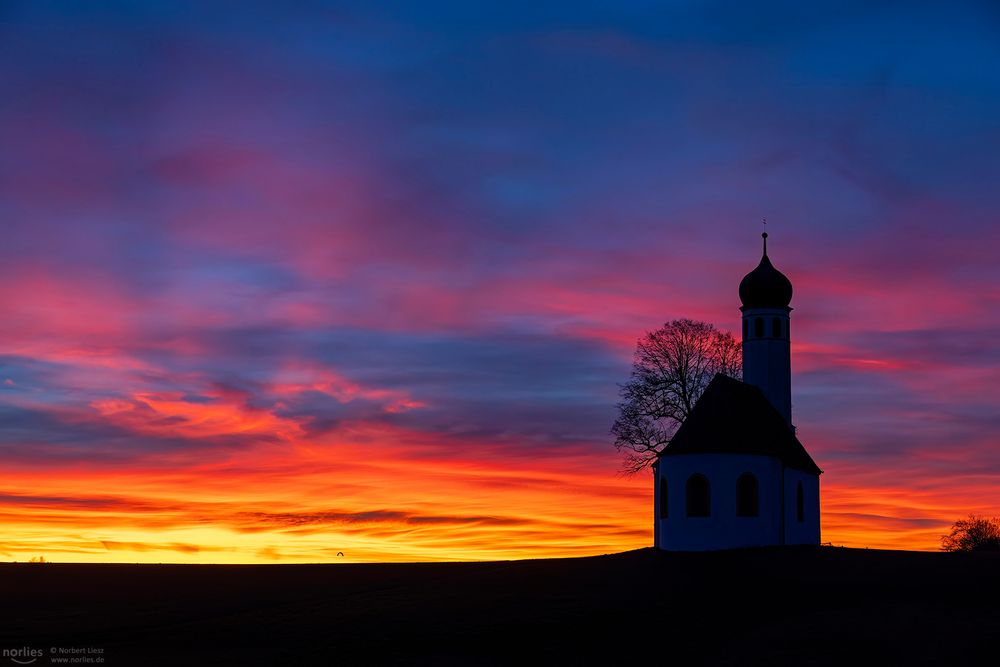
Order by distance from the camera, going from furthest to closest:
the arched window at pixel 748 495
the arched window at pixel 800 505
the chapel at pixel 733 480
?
the arched window at pixel 800 505 → the arched window at pixel 748 495 → the chapel at pixel 733 480

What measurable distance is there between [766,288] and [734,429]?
32.2ft

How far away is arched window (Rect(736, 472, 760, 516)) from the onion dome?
37.0 ft

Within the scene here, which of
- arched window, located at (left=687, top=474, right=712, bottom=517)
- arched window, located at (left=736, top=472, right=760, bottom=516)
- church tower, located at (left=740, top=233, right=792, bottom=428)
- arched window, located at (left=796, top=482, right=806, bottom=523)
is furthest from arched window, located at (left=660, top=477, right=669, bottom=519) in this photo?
church tower, located at (left=740, top=233, right=792, bottom=428)

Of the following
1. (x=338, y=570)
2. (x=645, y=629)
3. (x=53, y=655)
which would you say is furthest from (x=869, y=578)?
(x=53, y=655)

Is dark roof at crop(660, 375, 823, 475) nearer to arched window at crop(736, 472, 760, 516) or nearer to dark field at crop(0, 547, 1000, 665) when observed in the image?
arched window at crop(736, 472, 760, 516)

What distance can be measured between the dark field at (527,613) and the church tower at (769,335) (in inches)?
580

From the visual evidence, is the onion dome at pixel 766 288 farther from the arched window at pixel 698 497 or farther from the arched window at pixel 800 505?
the arched window at pixel 698 497

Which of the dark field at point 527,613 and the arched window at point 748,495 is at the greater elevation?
the arched window at point 748,495

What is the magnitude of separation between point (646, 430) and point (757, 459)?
901cm

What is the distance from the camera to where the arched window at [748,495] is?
46.7 m

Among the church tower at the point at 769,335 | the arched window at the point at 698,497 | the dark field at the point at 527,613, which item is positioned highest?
the church tower at the point at 769,335

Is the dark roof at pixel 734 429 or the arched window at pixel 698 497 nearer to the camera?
the arched window at pixel 698 497

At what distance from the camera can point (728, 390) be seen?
5016 centimetres

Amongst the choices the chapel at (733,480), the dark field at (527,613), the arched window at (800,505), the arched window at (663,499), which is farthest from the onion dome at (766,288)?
the dark field at (527,613)
